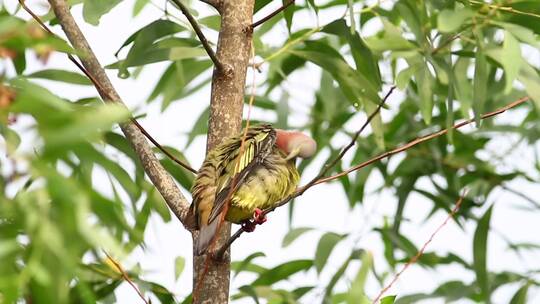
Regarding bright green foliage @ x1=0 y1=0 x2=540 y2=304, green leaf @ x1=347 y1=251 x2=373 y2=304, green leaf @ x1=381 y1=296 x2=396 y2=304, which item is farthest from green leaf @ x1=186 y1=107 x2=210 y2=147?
green leaf @ x1=347 y1=251 x2=373 y2=304

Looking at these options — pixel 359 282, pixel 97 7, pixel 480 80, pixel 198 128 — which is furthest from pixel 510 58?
pixel 198 128

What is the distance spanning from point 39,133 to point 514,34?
2439 mm

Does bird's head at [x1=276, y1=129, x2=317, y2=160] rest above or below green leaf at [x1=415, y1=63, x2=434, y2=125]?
below

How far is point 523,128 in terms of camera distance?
5.09 metres

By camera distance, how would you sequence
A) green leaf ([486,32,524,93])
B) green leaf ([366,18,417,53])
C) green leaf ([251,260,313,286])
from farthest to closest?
green leaf ([251,260,313,286]), green leaf ([366,18,417,53]), green leaf ([486,32,524,93])

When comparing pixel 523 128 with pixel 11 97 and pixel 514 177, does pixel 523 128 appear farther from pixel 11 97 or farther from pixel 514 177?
pixel 11 97

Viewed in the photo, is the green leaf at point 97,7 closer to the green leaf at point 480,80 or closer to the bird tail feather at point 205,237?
the bird tail feather at point 205,237

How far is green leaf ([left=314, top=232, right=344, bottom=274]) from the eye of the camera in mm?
3902

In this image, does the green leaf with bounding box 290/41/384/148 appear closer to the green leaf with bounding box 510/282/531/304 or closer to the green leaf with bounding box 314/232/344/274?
the green leaf with bounding box 314/232/344/274

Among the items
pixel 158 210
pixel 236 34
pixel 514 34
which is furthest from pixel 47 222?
pixel 514 34

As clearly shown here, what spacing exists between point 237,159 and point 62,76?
3.00ft

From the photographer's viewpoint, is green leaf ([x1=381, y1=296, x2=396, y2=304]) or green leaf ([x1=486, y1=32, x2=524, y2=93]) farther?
green leaf ([x1=486, y1=32, x2=524, y2=93])

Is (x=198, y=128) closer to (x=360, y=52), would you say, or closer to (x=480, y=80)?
(x=360, y=52)

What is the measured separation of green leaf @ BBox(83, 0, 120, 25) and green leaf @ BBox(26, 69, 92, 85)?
21cm
